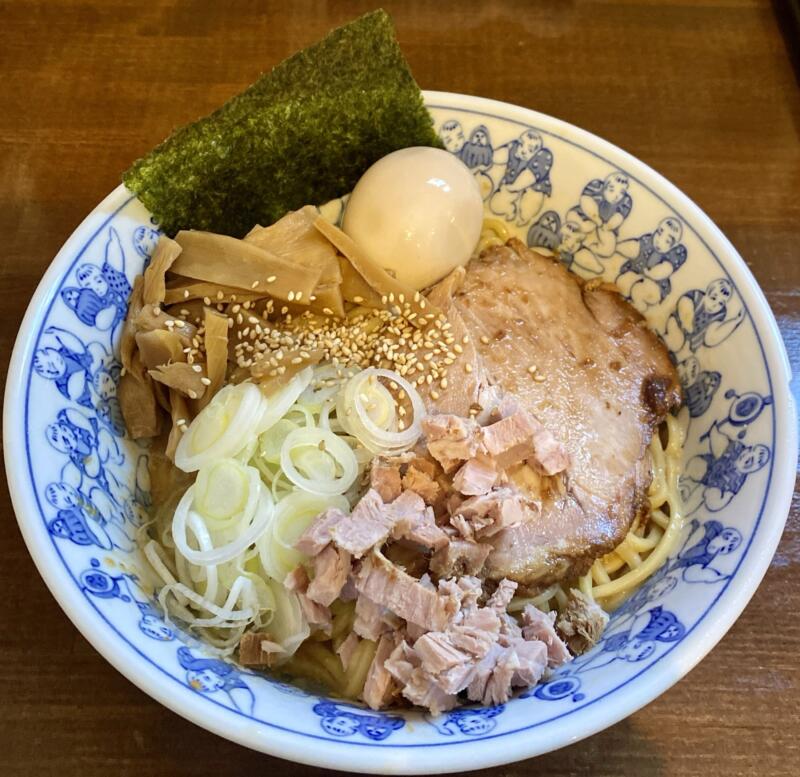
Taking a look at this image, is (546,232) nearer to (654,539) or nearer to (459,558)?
(654,539)

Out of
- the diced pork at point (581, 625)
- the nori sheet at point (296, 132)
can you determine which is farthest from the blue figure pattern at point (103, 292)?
the diced pork at point (581, 625)

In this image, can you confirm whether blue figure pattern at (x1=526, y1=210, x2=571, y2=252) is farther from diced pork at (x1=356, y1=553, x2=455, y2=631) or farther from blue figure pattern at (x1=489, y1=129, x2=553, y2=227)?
diced pork at (x1=356, y1=553, x2=455, y2=631)

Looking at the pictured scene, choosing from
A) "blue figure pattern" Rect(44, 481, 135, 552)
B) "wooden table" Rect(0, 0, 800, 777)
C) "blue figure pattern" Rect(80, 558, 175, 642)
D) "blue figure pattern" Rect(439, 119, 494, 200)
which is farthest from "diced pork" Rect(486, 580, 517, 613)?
"blue figure pattern" Rect(439, 119, 494, 200)

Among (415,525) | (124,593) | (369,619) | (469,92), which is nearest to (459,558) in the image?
(415,525)

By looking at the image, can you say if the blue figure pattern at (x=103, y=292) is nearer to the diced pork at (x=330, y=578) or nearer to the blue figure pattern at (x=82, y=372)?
the blue figure pattern at (x=82, y=372)

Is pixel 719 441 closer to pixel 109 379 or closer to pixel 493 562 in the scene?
pixel 493 562

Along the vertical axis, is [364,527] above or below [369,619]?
above
